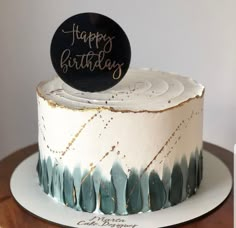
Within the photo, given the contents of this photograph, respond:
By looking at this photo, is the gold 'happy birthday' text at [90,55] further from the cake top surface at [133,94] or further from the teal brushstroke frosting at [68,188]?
the teal brushstroke frosting at [68,188]

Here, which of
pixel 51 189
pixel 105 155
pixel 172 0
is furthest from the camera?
pixel 172 0

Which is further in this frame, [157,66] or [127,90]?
[157,66]

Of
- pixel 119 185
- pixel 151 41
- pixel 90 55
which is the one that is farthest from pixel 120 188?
pixel 151 41

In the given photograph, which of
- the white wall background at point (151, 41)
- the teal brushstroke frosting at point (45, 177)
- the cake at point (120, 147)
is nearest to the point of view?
the cake at point (120, 147)

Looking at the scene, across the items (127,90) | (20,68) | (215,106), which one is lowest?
(215,106)

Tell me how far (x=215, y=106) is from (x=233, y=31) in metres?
0.24

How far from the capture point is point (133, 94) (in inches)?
43.3

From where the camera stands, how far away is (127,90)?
1128 mm

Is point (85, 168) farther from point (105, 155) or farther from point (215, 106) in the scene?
point (215, 106)

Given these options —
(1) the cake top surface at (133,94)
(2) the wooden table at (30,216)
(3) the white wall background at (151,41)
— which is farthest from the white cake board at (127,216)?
(3) the white wall background at (151,41)

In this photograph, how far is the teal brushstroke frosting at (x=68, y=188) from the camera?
3.48 ft

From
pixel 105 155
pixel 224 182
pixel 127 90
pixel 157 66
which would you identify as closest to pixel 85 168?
pixel 105 155

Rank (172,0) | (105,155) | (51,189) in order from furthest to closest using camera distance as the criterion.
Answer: (172,0), (51,189), (105,155)

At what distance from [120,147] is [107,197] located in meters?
0.11
